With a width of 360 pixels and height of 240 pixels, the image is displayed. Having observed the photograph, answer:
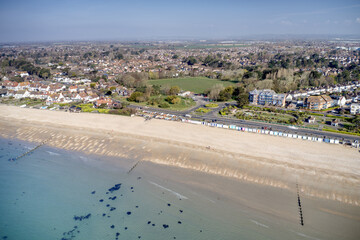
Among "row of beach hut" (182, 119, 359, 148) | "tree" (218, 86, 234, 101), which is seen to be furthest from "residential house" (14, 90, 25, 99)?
"tree" (218, 86, 234, 101)

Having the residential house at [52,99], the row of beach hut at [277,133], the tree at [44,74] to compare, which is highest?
the tree at [44,74]

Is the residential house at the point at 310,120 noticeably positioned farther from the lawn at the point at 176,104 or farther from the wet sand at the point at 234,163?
the lawn at the point at 176,104

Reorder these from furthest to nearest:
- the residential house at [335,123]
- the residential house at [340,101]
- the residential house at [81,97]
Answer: the residential house at [81,97] < the residential house at [340,101] < the residential house at [335,123]

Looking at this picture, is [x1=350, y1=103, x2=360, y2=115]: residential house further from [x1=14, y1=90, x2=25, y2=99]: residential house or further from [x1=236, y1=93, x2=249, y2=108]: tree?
[x1=14, y1=90, x2=25, y2=99]: residential house

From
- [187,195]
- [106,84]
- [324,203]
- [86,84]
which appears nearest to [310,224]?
[324,203]

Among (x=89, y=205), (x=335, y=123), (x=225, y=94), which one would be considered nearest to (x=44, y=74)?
(x=225, y=94)

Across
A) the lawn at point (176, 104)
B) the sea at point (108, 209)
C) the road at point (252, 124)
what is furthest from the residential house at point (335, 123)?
the sea at point (108, 209)
